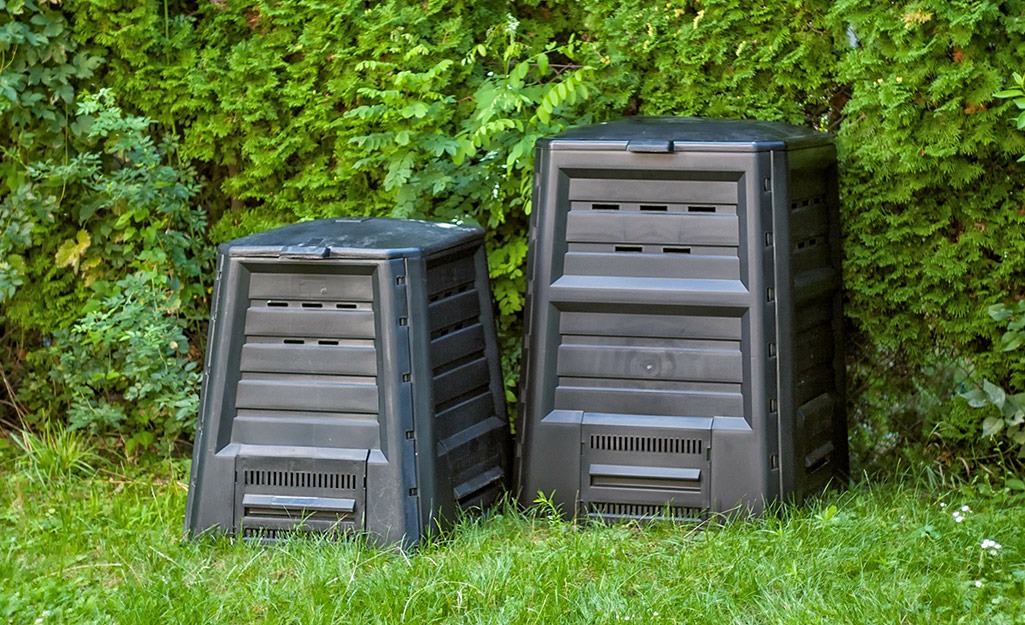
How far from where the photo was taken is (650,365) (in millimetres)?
3596

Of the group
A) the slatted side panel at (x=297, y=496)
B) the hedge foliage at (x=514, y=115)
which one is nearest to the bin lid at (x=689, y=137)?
the hedge foliage at (x=514, y=115)

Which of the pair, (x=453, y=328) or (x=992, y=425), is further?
(x=992, y=425)

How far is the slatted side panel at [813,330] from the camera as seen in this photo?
362cm

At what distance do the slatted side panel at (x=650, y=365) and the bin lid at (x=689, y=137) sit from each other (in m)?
0.55

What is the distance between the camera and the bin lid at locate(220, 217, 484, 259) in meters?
3.35

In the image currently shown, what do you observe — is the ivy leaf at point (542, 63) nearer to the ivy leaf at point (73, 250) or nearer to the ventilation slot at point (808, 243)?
the ventilation slot at point (808, 243)

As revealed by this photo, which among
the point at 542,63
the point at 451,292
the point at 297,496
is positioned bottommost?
the point at 297,496

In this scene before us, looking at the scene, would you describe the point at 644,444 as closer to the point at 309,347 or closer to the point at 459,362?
the point at 459,362

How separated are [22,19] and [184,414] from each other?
1.75 metres

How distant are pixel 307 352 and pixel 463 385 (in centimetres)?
53

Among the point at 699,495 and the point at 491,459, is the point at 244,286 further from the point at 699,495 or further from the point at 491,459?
the point at 699,495

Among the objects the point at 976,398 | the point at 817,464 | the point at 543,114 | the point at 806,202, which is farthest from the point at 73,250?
the point at 976,398

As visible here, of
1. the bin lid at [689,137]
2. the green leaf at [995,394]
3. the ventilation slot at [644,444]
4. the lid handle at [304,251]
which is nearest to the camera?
the lid handle at [304,251]

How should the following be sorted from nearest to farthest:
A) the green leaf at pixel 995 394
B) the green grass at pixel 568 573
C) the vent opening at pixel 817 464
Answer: the green grass at pixel 568 573 < the vent opening at pixel 817 464 < the green leaf at pixel 995 394
